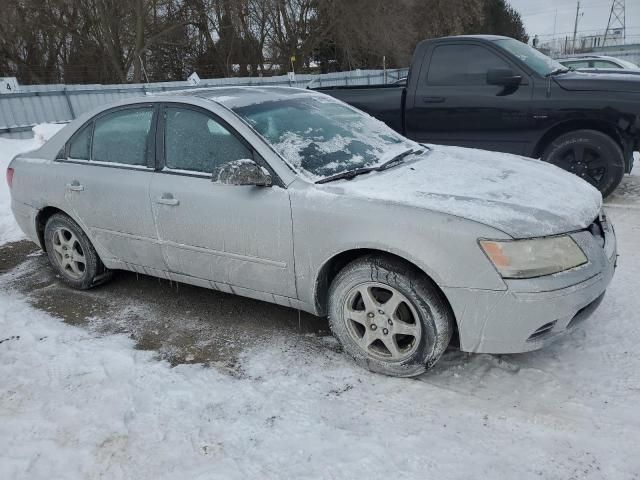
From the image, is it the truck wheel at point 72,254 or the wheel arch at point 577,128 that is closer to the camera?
the truck wheel at point 72,254

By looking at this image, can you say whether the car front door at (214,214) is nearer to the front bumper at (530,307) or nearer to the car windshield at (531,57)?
the front bumper at (530,307)

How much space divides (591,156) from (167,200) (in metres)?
4.56

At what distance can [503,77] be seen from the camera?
222 inches

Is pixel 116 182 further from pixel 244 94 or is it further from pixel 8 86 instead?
pixel 8 86

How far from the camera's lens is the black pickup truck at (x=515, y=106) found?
543 cm

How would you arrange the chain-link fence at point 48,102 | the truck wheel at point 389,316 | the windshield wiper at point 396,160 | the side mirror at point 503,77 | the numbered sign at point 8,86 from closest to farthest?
the truck wheel at point 389,316, the windshield wiper at point 396,160, the side mirror at point 503,77, the numbered sign at point 8,86, the chain-link fence at point 48,102

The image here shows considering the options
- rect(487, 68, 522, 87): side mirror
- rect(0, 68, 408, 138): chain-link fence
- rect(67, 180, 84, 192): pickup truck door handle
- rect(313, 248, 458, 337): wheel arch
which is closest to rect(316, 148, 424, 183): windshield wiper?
rect(313, 248, 458, 337): wheel arch

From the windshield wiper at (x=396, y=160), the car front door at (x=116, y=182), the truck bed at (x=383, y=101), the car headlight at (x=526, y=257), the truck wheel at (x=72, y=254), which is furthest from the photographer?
the truck bed at (x=383, y=101)

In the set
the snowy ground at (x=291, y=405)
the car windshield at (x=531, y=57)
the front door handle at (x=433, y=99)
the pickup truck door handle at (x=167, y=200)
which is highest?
the car windshield at (x=531, y=57)

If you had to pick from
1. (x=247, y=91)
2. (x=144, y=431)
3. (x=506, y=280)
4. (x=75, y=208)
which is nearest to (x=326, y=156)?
(x=247, y=91)

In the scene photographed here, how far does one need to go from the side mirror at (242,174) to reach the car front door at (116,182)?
86cm

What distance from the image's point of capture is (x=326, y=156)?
323cm

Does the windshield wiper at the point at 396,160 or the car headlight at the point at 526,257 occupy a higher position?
the windshield wiper at the point at 396,160

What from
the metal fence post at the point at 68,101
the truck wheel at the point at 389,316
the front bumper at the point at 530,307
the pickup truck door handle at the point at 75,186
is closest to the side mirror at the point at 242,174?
the truck wheel at the point at 389,316
